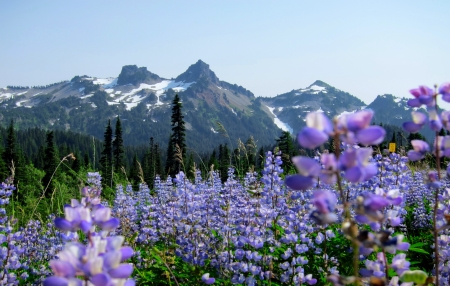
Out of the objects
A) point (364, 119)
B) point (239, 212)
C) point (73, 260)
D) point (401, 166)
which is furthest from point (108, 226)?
point (401, 166)

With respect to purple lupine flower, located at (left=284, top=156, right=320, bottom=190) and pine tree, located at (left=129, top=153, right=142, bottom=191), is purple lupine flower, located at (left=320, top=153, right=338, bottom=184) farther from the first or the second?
pine tree, located at (left=129, top=153, right=142, bottom=191)

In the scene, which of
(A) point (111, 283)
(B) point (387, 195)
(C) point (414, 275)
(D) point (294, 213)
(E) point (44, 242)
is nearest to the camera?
(A) point (111, 283)

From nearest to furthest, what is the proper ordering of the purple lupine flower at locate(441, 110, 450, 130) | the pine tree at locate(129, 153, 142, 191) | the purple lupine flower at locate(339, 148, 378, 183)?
1. the purple lupine flower at locate(339, 148, 378, 183)
2. the purple lupine flower at locate(441, 110, 450, 130)
3. the pine tree at locate(129, 153, 142, 191)

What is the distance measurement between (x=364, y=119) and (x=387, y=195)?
0.86 m

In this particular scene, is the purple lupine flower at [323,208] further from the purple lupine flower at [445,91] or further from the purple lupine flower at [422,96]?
the purple lupine flower at [445,91]

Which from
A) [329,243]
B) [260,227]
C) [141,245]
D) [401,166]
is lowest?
[141,245]

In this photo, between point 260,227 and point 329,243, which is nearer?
point 260,227

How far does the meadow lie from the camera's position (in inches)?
55.2

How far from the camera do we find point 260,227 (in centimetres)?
462

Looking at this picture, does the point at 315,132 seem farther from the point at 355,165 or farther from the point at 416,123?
the point at 416,123

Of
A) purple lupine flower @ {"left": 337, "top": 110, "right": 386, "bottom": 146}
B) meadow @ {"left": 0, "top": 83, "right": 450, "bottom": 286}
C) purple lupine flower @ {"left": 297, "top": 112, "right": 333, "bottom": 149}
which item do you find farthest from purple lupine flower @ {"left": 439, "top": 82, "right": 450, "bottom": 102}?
purple lupine flower @ {"left": 297, "top": 112, "right": 333, "bottom": 149}

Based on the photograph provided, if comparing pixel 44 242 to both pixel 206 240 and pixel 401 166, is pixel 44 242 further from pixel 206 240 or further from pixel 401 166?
pixel 401 166

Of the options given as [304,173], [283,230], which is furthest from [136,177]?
[304,173]

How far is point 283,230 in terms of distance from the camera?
5074 millimetres
